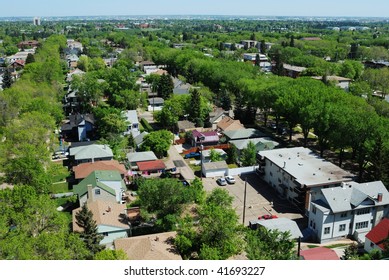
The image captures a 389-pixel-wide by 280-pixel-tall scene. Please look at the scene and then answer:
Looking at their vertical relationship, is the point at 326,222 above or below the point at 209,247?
below

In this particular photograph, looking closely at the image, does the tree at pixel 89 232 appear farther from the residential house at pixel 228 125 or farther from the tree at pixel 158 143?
the residential house at pixel 228 125

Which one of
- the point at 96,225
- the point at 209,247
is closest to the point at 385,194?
the point at 209,247

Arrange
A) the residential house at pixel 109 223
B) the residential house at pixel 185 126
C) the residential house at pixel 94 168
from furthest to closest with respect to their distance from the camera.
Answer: the residential house at pixel 185 126 → the residential house at pixel 94 168 → the residential house at pixel 109 223

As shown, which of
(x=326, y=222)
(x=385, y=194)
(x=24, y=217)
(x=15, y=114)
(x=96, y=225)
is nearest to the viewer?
(x=24, y=217)

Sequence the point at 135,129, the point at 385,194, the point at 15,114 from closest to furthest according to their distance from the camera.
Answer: the point at 385,194 < the point at 15,114 < the point at 135,129

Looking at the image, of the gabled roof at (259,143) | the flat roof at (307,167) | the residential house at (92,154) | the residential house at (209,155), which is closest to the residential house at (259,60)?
the gabled roof at (259,143)

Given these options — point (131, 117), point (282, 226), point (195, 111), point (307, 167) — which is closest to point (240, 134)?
point (195, 111)

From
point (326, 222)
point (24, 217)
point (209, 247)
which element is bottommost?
point (326, 222)

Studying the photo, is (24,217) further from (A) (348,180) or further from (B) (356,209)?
(A) (348,180)
